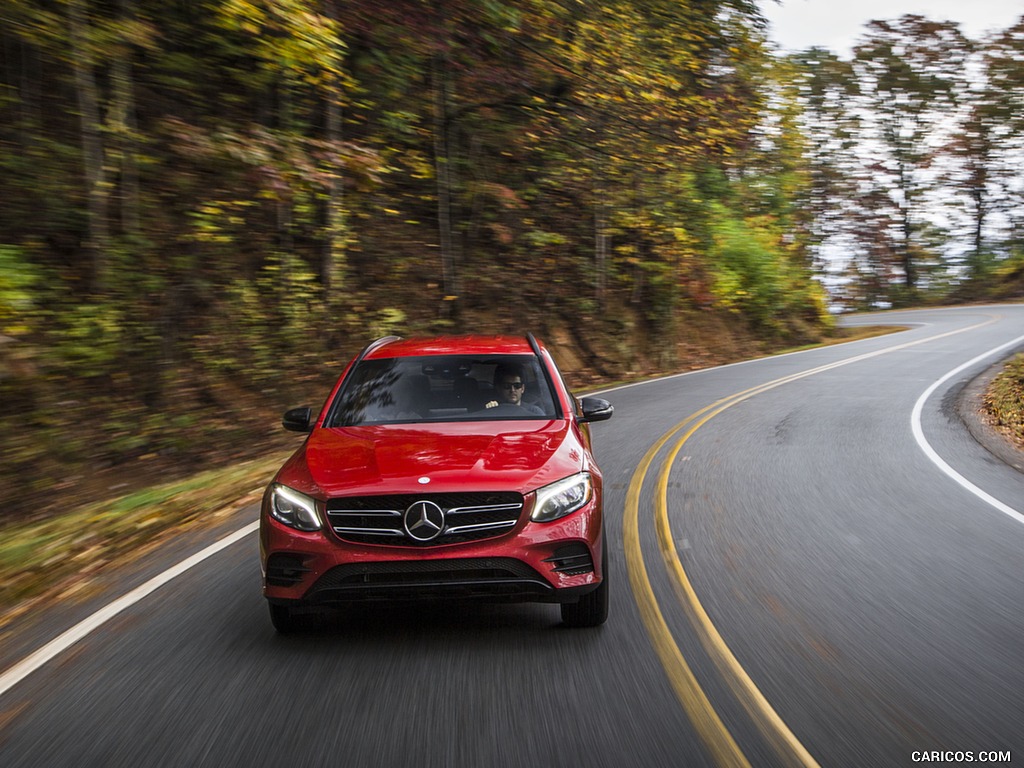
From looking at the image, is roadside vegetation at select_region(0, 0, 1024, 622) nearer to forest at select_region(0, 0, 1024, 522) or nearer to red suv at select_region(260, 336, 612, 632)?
forest at select_region(0, 0, 1024, 522)

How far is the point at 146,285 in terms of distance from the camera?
13125mm

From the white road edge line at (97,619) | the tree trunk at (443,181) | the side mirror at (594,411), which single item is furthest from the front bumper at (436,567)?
the tree trunk at (443,181)

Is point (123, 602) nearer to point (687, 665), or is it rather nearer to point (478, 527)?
point (478, 527)

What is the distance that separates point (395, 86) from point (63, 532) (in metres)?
12.9

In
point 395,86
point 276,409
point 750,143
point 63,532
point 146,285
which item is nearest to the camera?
point 63,532

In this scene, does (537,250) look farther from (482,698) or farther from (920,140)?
(920,140)

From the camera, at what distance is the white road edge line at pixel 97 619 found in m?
4.33

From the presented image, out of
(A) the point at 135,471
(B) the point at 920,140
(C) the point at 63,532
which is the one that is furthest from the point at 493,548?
(B) the point at 920,140

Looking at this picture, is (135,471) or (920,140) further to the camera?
(920,140)

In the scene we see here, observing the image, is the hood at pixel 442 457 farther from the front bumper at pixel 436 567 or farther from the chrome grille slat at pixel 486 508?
Answer: the front bumper at pixel 436 567

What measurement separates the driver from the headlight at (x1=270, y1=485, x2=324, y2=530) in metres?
1.63

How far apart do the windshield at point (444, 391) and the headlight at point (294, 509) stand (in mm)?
1043

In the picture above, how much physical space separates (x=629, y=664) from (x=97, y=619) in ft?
10.5

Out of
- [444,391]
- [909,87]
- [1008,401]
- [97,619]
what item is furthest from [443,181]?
[909,87]
